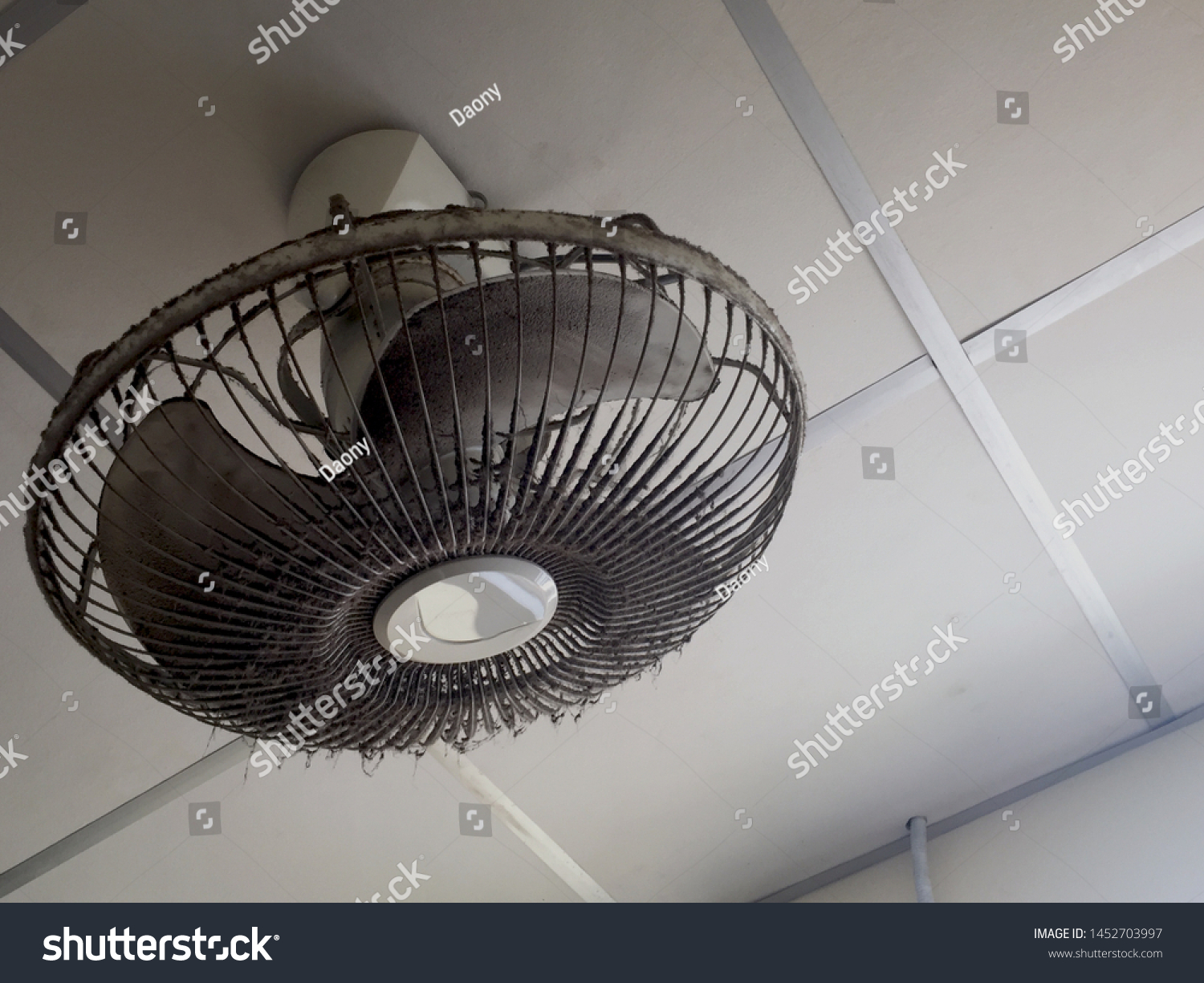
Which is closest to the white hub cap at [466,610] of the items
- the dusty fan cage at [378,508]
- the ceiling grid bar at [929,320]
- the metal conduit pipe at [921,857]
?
the dusty fan cage at [378,508]

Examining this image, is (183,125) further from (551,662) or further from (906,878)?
(906,878)

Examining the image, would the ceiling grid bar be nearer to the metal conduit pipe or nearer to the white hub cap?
the metal conduit pipe

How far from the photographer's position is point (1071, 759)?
2.63m

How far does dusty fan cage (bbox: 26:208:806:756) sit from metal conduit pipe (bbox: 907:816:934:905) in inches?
55.2

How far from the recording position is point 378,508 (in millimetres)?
1151

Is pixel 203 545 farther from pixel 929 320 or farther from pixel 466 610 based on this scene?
pixel 929 320

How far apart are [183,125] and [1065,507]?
1.55 m

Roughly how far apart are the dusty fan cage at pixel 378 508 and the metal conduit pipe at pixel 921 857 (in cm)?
140

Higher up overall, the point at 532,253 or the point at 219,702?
the point at 532,253

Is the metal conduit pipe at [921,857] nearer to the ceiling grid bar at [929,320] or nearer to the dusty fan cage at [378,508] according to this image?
the ceiling grid bar at [929,320]

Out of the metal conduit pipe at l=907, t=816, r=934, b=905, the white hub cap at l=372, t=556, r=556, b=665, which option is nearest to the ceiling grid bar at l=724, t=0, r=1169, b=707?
the metal conduit pipe at l=907, t=816, r=934, b=905

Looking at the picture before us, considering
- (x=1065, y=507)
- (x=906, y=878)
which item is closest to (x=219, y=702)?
(x=1065, y=507)

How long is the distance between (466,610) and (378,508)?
18 centimetres

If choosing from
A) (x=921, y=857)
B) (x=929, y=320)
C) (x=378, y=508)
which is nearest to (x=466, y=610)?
(x=378, y=508)
